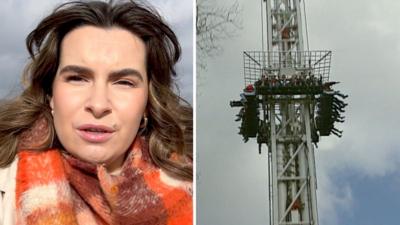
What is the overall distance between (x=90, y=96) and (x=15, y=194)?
0.58 metres

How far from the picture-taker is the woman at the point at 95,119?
3059 mm

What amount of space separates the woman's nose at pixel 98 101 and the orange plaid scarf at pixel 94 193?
0.24 metres

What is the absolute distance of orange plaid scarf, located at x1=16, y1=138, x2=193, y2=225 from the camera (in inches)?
117

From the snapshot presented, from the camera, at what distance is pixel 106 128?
315 cm

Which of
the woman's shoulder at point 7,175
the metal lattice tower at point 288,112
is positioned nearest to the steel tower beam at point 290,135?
the metal lattice tower at point 288,112

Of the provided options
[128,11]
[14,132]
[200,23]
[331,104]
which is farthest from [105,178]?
[331,104]

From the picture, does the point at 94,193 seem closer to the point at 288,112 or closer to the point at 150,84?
the point at 150,84

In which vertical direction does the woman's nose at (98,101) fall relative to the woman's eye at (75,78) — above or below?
below

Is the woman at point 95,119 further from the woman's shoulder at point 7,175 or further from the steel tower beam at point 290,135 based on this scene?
the steel tower beam at point 290,135

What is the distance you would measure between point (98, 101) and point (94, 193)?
0.45 meters

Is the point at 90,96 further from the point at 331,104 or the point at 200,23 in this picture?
the point at 331,104

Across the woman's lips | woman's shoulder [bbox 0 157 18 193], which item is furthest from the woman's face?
woman's shoulder [bbox 0 157 18 193]

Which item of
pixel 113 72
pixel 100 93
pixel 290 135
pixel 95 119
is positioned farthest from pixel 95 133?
pixel 290 135

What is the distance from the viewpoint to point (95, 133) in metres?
3.15
